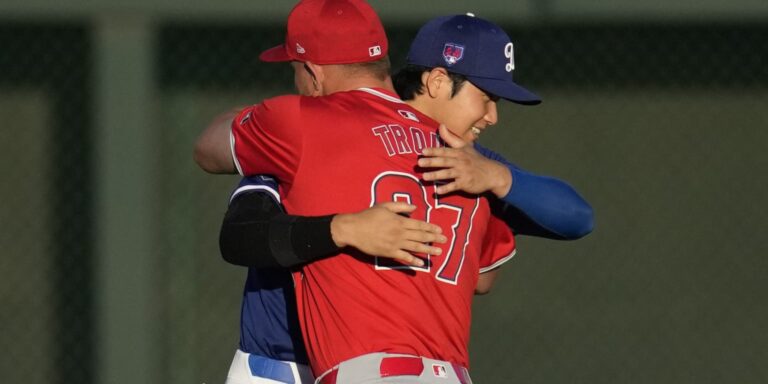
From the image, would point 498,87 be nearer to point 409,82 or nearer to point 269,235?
point 409,82

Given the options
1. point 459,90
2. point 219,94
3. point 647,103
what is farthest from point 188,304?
point 459,90

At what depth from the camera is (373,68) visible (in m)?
3.02

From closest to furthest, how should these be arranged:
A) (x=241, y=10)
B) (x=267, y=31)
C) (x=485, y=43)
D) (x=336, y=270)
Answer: (x=336, y=270) < (x=485, y=43) < (x=241, y=10) < (x=267, y=31)

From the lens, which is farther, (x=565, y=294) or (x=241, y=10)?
(x=565, y=294)

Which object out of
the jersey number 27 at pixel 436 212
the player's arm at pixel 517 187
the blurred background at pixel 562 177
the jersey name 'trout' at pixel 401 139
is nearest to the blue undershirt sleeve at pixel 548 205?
the player's arm at pixel 517 187

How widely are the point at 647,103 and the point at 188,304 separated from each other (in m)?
2.60

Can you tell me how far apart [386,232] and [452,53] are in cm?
59

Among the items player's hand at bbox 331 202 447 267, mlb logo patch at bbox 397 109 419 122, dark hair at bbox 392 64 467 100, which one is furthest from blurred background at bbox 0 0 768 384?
player's hand at bbox 331 202 447 267

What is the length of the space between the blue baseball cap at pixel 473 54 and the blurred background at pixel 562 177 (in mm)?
3414

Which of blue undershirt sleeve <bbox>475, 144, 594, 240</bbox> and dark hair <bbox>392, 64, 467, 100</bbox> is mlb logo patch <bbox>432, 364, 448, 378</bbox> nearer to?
blue undershirt sleeve <bbox>475, 144, 594, 240</bbox>

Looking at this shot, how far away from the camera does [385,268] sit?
2779mm

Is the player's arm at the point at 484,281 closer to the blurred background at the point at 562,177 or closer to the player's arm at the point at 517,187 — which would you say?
the player's arm at the point at 517,187

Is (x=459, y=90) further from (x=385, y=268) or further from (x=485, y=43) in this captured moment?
(x=385, y=268)

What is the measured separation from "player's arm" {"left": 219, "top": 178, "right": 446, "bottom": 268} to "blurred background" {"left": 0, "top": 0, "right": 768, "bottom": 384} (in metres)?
3.56
